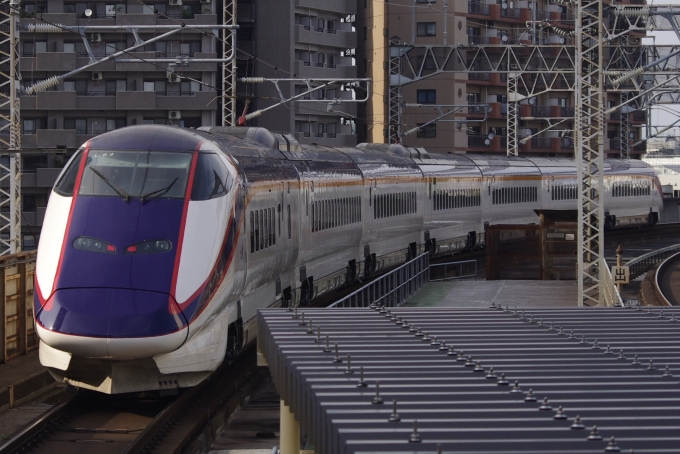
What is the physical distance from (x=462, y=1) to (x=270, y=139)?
6106 centimetres

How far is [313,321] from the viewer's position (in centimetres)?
1124

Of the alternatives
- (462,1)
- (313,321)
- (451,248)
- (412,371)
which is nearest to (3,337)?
(313,321)

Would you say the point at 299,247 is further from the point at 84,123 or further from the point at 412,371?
the point at 84,123

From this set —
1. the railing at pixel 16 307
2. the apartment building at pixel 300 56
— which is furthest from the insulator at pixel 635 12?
the apartment building at pixel 300 56

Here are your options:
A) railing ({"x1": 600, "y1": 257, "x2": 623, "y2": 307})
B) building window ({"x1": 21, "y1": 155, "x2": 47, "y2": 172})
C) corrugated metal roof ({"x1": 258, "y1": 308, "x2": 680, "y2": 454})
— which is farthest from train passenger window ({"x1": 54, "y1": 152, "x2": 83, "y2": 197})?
building window ({"x1": 21, "y1": 155, "x2": 47, "y2": 172})

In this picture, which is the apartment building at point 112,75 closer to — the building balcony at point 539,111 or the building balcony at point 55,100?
the building balcony at point 55,100

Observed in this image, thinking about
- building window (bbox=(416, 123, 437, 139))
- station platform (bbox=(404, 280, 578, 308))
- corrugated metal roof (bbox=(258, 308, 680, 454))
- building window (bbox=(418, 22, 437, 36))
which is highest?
building window (bbox=(418, 22, 437, 36))

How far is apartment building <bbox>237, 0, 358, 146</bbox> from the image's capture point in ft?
204

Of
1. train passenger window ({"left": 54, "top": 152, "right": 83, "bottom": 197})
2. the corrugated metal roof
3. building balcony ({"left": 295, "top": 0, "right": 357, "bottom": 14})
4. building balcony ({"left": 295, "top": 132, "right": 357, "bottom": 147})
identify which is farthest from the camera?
building balcony ({"left": 295, "top": 132, "right": 357, "bottom": 147})

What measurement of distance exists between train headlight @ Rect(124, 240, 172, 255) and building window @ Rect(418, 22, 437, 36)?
218ft

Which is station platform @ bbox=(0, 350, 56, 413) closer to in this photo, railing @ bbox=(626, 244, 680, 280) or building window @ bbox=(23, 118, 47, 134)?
railing @ bbox=(626, 244, 680, 280)

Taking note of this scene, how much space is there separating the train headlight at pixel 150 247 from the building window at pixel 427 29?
6630 cm

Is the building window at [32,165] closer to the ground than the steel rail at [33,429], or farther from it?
farther from it

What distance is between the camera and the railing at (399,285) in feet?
76.9
